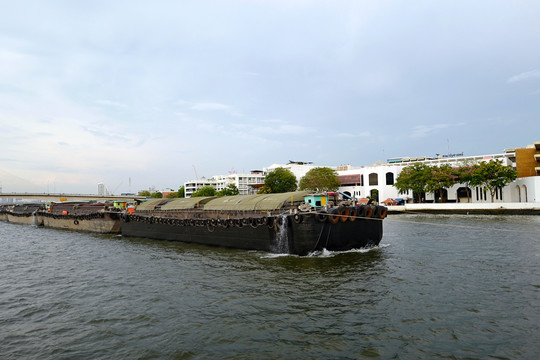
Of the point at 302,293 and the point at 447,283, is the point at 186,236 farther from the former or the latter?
the point at 447,283

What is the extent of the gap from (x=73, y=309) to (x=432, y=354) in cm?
1192

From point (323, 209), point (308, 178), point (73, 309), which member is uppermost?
point (308, 178)

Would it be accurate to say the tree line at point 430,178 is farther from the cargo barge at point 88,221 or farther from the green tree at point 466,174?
the cargo barge at point 88,221

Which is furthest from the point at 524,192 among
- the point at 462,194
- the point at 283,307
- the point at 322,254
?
the point at 283,307

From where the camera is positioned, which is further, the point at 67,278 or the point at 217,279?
the point at 67,278

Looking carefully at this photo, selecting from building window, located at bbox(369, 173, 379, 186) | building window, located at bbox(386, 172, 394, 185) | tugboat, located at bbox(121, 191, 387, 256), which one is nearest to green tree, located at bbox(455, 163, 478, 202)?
building window, located at bbox(386, 172, 394, 185)

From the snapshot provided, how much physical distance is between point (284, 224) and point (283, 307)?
8636 millimetres

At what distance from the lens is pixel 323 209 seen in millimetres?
19516

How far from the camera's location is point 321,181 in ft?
264

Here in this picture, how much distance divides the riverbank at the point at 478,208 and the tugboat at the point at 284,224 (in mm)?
37400

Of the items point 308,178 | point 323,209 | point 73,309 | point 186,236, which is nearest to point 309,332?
point 73,309

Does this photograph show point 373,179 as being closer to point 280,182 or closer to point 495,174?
point 280,182

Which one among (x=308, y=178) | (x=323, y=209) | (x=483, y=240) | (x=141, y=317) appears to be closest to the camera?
(x=141, y=317)

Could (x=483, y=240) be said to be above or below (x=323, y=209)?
below
